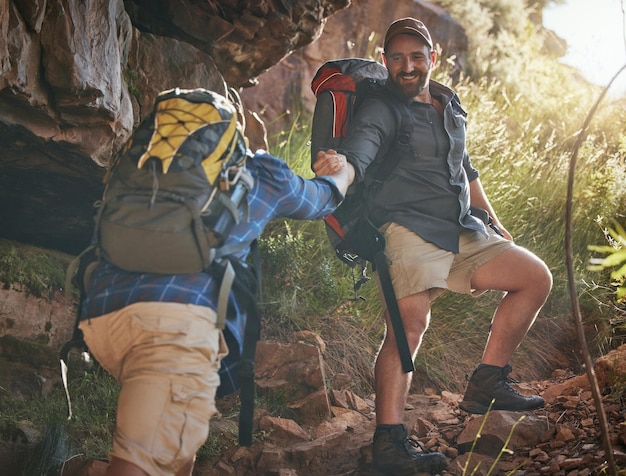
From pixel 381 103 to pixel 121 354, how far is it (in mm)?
2159

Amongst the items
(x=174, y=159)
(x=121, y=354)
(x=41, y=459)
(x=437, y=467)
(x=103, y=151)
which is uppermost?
(x=174, y=159)

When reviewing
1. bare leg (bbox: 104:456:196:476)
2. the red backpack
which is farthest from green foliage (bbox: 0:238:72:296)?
bare leg (bbox: 104:456:196:476)

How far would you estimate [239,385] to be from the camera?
3.19 metres

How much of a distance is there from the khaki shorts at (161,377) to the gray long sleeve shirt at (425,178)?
5.67ft

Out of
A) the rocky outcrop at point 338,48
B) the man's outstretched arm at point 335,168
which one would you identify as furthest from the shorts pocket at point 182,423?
the rocky outcrop at point 338,48

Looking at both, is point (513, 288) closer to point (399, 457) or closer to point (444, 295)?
point (399, 457)

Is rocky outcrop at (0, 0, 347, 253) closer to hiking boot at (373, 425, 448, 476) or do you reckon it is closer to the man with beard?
the man with beard

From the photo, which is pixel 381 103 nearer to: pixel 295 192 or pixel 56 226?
pixel 295 192

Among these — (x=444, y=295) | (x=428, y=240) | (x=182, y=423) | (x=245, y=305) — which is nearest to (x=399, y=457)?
(x=428, y=240)

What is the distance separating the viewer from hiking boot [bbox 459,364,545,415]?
4.43 m

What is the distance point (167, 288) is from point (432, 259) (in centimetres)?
183

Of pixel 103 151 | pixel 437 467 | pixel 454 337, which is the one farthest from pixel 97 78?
pixel 454 337

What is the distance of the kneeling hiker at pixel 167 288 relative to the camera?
8.86 ft

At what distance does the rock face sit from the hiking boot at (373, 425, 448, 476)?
2353 millimetres
